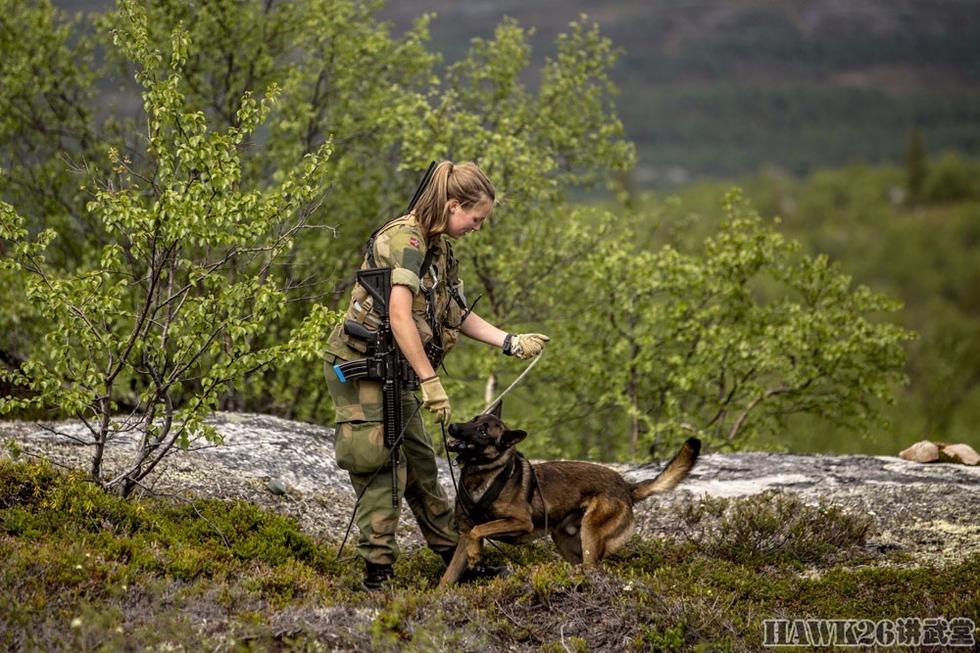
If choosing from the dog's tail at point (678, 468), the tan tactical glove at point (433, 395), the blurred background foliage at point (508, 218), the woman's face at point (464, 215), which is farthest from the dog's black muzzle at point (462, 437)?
the blurred background foliage at point (508, 218)

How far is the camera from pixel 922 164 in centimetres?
14700

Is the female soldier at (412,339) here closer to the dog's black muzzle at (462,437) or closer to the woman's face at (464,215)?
the woman's face at (464,215)

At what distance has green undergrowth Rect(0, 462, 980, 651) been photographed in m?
6.60

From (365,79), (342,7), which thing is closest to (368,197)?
(365,79)

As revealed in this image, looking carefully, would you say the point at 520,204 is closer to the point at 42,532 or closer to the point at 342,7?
the point at 342,7

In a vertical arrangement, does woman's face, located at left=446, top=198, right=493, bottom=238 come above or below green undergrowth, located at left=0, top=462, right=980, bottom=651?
above

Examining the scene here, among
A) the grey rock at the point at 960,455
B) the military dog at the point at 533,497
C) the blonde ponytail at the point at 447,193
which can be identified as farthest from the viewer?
the grey rock at the point at 960,455

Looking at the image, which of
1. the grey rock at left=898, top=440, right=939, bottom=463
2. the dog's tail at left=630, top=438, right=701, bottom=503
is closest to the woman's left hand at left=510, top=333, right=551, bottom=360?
the dog's tail at left=630, top=438, right=701, bottom=503

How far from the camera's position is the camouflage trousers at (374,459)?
24.7 feet

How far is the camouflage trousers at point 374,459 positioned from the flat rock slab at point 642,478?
1.62 meters

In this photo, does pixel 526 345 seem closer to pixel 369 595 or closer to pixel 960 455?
pixel 369 595

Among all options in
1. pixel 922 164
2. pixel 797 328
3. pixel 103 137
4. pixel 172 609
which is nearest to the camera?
pixel 172 609

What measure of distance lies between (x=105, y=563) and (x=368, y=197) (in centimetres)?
1066

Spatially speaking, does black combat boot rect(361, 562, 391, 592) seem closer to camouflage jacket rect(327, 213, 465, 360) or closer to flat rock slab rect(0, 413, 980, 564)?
flat rock slab rect(0, 413, 980, 564)
